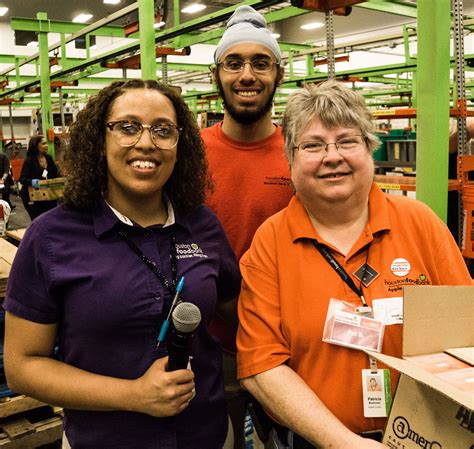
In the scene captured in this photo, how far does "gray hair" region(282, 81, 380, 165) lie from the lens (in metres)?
1.58

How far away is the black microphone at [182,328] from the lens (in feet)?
3.87

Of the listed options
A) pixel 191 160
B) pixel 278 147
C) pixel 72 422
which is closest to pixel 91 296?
pixel 72 422

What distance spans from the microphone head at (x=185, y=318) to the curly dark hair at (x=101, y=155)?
1.53 feet

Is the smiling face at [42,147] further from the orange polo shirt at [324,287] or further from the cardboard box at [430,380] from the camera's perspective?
the cardboard box at [430,380]

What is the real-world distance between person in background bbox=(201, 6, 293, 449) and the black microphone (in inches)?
31.5

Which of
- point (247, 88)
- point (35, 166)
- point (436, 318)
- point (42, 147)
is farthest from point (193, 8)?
point (436, 318)

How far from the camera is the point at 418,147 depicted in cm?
290

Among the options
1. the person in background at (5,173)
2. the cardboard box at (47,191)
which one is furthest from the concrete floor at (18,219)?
the cardboard box at (47,191)

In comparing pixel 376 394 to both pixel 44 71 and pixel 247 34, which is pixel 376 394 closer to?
pixel 247 34

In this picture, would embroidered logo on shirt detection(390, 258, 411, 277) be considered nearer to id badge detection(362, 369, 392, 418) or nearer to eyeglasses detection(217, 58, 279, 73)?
id badge detection(362, 369, 392, 418)

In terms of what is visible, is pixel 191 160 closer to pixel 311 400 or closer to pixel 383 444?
pixel 311 400

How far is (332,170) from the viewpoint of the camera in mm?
1566

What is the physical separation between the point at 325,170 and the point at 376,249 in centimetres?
28

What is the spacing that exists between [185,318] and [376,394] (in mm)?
643
